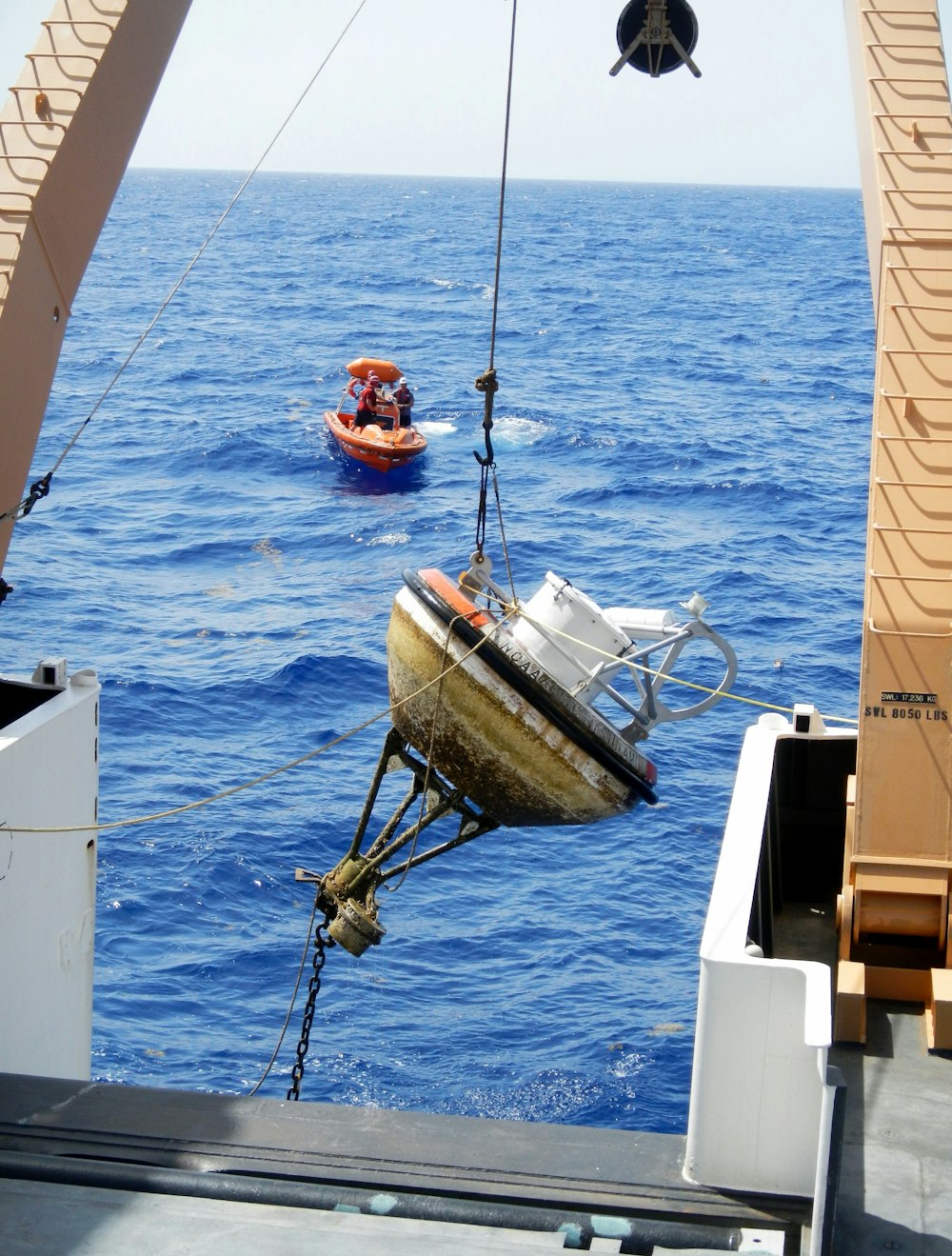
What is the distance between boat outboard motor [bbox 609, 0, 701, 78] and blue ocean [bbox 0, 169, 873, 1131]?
512 centimetres

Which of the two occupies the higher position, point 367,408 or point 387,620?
point 367,408

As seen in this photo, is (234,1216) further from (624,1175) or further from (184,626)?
(184,626)

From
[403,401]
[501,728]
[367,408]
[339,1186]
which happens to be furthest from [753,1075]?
[367,408]

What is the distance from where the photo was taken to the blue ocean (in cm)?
1488

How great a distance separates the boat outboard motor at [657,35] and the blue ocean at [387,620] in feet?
16.8

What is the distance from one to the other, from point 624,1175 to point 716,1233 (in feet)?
1.43

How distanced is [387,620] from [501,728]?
63.5 feet

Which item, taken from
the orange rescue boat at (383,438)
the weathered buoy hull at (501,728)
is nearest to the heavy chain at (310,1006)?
the weathered buoy hull at (501,728)

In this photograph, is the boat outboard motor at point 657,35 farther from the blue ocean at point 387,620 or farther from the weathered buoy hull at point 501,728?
the blue ocean at point 387,620

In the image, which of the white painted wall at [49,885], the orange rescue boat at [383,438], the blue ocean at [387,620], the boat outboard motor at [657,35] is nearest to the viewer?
the white painted wall at [49,885]

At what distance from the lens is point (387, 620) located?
2609 centimetres

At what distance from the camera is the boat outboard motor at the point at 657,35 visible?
28.3ft

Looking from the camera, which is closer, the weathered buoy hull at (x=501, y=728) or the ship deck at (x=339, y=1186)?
the ship deck at (x=339, y=1186)

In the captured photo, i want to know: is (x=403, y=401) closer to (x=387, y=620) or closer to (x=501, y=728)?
(x=387, y=620)
